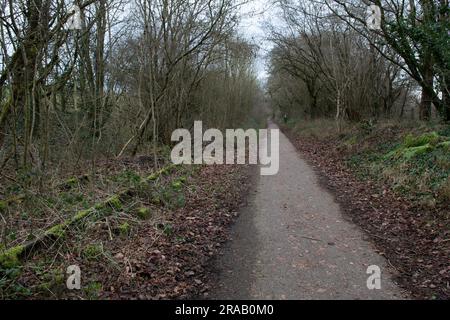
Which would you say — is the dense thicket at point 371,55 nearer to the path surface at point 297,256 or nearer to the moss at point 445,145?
the moss at point 445,145

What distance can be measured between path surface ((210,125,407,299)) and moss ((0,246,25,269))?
7.64ft

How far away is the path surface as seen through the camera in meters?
4.07

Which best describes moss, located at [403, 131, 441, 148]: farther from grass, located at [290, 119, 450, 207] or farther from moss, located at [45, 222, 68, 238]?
moss, located at [45, 222, 68, 238]

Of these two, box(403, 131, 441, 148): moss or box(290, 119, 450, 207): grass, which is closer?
box(290, 119, 450, 207): grass

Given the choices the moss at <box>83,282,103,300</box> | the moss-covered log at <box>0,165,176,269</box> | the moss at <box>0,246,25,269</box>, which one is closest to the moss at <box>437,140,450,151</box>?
the moss-covered log at <box>0,165,176,269</box>

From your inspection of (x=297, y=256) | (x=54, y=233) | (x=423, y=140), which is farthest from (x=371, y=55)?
(x=54, y=233)

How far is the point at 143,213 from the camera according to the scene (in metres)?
6.04

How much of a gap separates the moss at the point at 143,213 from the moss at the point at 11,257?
209cm

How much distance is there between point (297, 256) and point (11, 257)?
12.0ft

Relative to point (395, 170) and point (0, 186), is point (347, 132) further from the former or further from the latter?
point (0, 186)

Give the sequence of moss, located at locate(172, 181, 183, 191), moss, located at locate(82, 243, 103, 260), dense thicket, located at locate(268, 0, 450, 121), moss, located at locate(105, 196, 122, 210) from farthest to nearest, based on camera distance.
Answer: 1. dense thicket, located at locate(268, 0, 450, 121)
2. moss, located at locate(172, 181, 183, 191)
3. moss, located at locate(105, 196, 122, 210)
4. moss, located at locate(82, 243, 103, 260)

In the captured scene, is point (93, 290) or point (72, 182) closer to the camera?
point (93, 290)

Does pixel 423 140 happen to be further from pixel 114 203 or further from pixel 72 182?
pixel 72 182

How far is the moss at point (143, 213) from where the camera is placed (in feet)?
19.7
